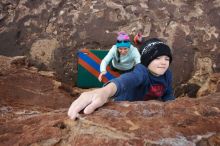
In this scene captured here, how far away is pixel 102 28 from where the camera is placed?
4.93 m

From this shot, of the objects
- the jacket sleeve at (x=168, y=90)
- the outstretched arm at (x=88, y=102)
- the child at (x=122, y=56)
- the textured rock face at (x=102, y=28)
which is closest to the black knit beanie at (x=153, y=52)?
the jacket sleeve at (x=168, y=90)

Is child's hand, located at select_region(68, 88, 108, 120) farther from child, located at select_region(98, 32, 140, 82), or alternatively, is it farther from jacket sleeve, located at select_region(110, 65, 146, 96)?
child, located at select_region(98, 32, 140, 82)

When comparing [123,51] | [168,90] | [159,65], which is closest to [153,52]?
[159,65]

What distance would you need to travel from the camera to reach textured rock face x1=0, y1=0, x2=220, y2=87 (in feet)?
15.8

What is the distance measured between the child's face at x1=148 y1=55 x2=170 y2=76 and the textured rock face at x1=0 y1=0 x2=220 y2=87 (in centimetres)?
230

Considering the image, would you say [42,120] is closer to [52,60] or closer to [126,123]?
[126,123]

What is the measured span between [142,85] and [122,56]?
85.2 inches

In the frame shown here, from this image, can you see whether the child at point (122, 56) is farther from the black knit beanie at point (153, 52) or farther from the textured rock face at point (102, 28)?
the black knit beanie at point (153, 52)

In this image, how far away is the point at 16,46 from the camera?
4.88 m

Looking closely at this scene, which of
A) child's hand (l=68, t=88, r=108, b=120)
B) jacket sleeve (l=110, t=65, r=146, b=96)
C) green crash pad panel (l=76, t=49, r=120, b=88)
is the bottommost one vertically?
green crash pad panel (l=76, t=49, r=120, b=88)

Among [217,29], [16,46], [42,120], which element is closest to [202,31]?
[217,29]

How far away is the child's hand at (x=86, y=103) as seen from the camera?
180cm

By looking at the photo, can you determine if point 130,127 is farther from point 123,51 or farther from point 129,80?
point 123,51

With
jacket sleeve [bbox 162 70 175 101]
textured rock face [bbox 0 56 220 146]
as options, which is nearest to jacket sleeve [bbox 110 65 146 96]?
textured rock face [bbox 0 56 220 146]
